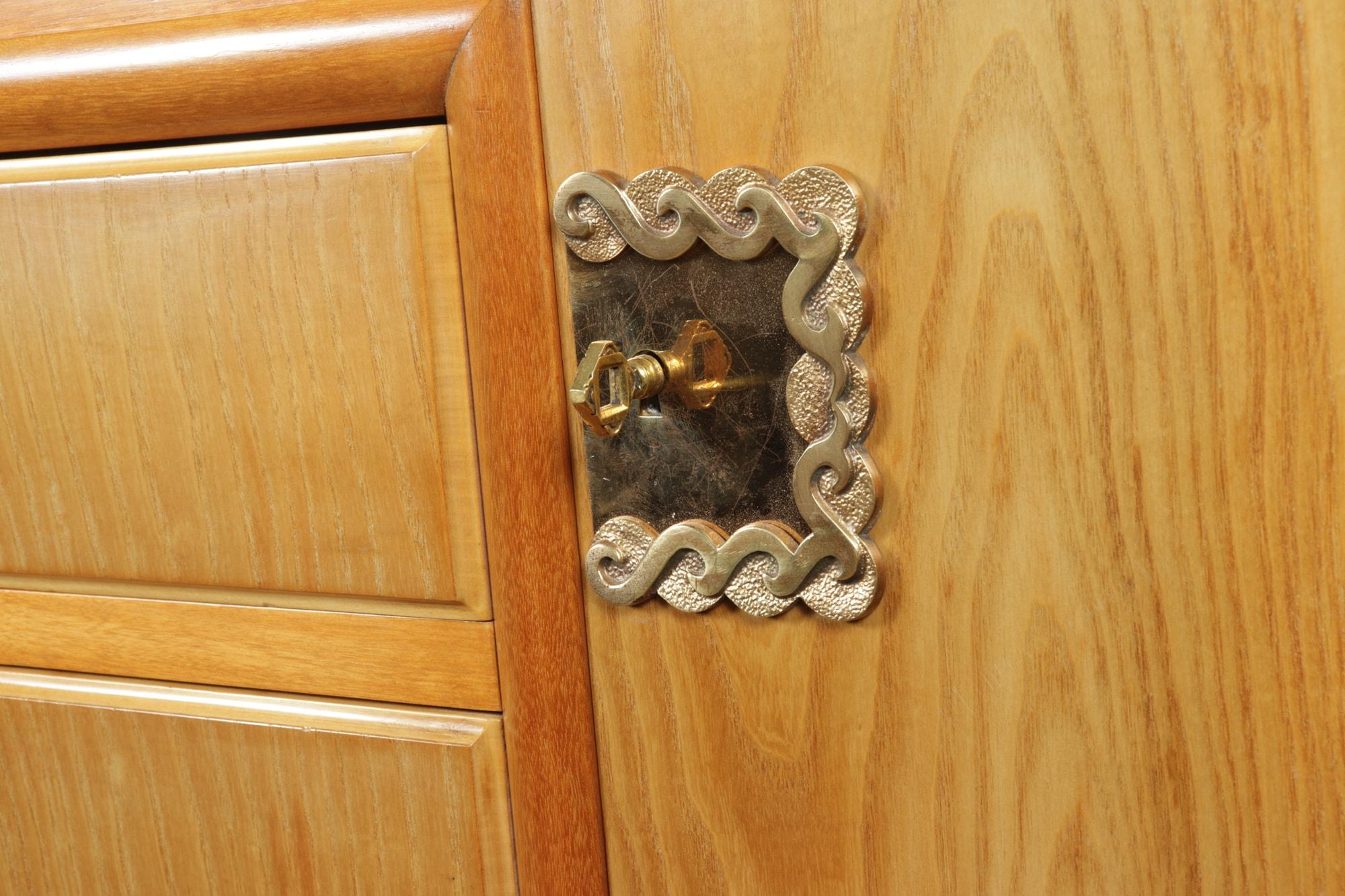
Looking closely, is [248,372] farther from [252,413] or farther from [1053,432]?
[1053,432]

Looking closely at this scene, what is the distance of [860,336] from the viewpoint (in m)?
0.31

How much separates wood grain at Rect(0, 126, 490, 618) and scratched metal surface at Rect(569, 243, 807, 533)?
0.15ft

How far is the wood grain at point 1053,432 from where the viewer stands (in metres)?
0.27

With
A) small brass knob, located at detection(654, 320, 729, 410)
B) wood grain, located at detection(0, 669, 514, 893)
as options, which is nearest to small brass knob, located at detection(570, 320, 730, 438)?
small brass knob, located at detection(654, 320, 729, 410)

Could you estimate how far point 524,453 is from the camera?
352mm

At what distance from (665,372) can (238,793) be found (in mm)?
222

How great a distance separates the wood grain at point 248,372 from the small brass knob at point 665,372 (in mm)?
55

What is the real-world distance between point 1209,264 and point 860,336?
87 mm

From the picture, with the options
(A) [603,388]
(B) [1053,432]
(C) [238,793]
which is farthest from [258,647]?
(B) [1053,432]

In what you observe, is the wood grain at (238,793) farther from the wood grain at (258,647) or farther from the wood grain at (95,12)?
the wood grain at (95,12)

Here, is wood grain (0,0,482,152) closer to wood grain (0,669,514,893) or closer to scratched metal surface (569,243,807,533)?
scratched metal surface (569,243,807,533)

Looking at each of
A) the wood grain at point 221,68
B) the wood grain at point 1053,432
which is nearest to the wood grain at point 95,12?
the wood grain at point 221,68

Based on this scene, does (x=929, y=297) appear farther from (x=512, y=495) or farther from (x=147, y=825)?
(x=147, y=825)

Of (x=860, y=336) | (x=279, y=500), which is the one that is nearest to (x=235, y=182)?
(x=279, y=500)
